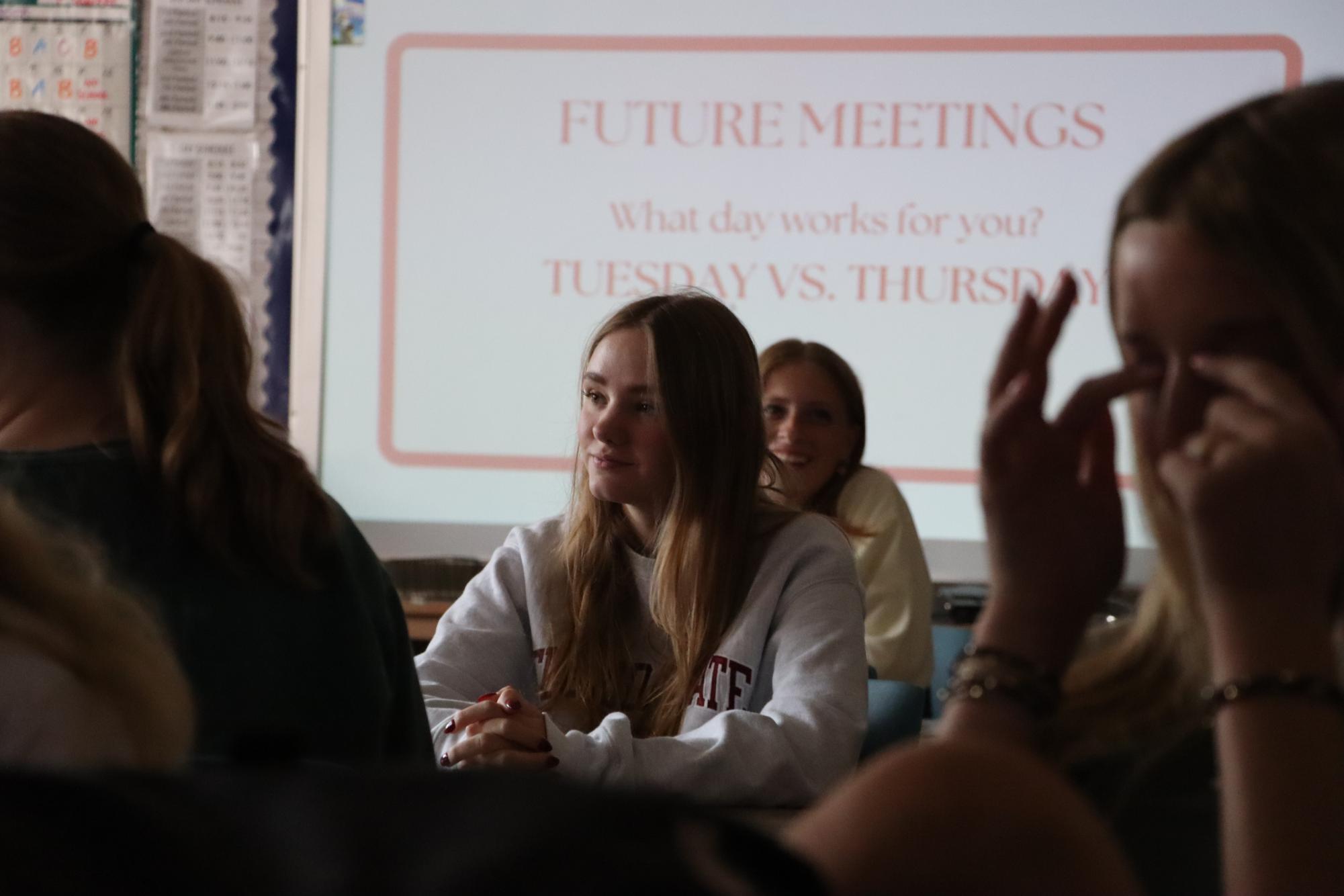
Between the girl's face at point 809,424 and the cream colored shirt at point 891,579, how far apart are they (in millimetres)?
81

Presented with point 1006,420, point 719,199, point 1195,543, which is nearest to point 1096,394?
point 1006,420

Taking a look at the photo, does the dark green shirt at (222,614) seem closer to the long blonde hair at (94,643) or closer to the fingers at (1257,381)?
the long blonde hair at (94,643)

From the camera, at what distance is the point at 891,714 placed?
2088mm

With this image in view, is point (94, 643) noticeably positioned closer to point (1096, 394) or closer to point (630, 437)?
point (1096, 394)

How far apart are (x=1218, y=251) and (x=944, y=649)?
2.50m

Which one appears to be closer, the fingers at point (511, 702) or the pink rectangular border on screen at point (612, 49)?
the fingers at point (511, 702)

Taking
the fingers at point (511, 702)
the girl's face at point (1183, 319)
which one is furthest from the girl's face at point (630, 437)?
the girl's face at point (1183, 319)

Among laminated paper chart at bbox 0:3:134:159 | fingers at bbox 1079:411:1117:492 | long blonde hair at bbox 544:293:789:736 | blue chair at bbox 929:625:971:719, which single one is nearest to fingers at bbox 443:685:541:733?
long blonde hair at bbox 544:293:789:736

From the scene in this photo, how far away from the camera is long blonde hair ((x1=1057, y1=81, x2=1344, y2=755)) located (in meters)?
0.81

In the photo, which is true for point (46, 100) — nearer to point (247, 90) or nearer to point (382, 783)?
point (247, 90)

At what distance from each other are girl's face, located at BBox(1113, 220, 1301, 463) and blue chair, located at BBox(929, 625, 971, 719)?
2.31 m

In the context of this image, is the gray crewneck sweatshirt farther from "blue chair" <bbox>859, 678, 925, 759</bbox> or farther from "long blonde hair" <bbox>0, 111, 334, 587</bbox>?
"long blonde hair" <bbox>0, 111, 334, 587</bbox>

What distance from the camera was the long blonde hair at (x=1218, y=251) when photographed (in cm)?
81

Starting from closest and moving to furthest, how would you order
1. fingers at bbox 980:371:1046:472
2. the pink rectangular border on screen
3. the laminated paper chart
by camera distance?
fingers at bbox 980:371:1046:472 < the pink rectangular border on screen < the laminated paper chart
